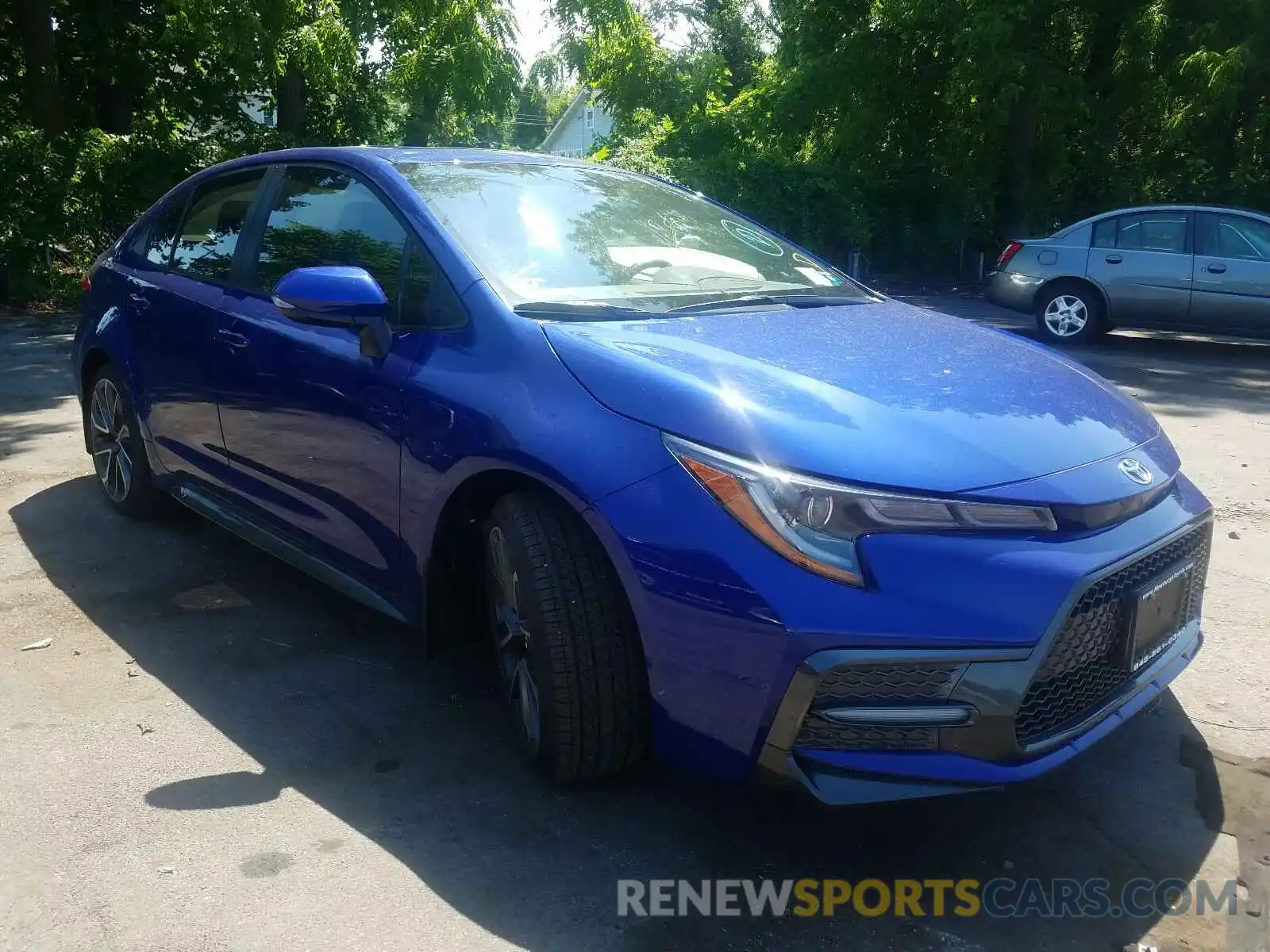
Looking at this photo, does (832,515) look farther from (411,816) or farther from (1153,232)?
(1153,232)

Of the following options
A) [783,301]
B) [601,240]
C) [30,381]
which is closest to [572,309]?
[601,240]

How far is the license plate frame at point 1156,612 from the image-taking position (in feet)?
8.35

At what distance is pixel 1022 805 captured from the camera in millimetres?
2885

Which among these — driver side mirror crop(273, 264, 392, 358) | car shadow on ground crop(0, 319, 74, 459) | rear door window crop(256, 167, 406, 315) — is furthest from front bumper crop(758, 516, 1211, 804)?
car shadow on ground crop(0, 319, 74, 459)

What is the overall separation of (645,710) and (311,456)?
1419 millimetres

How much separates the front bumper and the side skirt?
4.43 ft

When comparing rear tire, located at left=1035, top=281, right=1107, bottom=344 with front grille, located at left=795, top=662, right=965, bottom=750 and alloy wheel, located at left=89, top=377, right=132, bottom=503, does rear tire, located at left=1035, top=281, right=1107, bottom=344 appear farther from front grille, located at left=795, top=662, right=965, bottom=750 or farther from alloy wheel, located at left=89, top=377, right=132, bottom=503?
front grille, located at left=795, top=662, right=965, bottom=750

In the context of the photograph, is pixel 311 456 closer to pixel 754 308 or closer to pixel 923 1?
pixel 754 308

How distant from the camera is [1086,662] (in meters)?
2.49

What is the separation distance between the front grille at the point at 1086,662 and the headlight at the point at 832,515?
0.23 meters

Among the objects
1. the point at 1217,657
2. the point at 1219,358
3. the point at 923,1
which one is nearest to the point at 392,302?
the point at 1217,657

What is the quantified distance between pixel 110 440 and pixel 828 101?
16.7 meters

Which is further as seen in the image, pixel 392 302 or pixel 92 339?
pixel 92 339

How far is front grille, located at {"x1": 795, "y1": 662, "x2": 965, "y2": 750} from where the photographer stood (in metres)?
2.29
